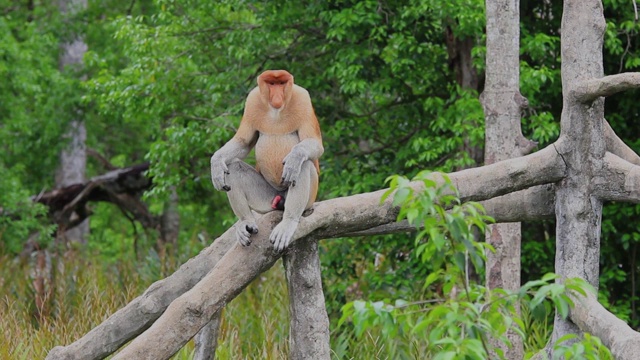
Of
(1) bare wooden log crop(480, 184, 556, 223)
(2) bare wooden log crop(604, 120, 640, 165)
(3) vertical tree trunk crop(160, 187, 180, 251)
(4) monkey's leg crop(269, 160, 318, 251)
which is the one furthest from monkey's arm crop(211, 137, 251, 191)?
(3) vertical tree trunk crop(160, 187, 180, 251)

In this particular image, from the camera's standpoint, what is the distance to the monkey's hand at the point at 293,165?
4836mm

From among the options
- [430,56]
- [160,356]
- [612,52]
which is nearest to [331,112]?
[430,56]

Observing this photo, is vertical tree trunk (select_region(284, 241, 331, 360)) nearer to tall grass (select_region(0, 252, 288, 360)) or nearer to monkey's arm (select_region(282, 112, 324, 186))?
monkey's arm (select_region(282, 112, 324, 186))

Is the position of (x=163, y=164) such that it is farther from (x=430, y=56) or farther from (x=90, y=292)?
(x=430, y=56)

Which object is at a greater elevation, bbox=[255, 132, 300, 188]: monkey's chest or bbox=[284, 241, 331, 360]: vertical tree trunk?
bbox=[255, 132, 300, 188]: monkey's chest

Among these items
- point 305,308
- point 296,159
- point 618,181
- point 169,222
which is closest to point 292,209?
point 296,159

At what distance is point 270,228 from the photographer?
4941 mm

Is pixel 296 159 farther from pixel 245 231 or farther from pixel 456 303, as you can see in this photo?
pixel 456 303

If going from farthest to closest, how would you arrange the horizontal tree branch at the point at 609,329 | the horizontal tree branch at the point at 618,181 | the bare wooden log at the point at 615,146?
the bare wooden log at the point at 615,146 → the horizontal tree branch at the point at 618,181 → the horizontal tree branch at the point at 609,329

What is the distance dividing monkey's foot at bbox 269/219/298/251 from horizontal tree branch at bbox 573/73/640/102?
65.2 inches

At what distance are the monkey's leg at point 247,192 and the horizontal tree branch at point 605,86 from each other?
1.72m

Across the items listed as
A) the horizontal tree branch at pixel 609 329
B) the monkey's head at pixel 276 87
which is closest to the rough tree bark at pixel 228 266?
the monkey's head at pixel 276 87

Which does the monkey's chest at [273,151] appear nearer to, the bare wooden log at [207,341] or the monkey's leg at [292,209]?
the monkey's leg at [292,209]

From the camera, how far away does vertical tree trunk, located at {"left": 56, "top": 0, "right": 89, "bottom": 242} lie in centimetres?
1353
